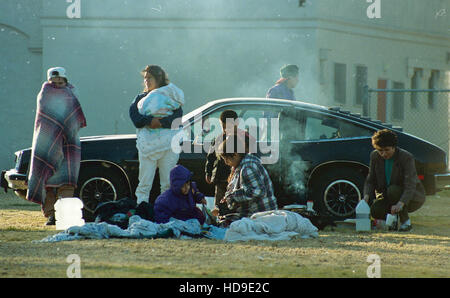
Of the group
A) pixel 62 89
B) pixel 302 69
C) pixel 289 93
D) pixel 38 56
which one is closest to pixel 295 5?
pixel 302 69

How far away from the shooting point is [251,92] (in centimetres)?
2153

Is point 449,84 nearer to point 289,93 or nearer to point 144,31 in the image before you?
point 144,31

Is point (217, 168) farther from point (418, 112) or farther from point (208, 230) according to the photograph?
point (418, 112)

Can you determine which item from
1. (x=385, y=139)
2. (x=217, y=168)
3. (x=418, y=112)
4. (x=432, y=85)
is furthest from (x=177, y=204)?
(x=432, y=85)

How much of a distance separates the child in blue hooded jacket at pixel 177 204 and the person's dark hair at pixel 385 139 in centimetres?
199

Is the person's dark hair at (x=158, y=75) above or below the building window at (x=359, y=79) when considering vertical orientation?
below

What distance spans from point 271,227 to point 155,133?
1967 millimetres

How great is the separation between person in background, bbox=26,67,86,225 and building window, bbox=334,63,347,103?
12.5 metres

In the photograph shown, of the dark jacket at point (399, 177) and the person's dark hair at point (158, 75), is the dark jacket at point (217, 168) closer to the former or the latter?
the person's dark hair at point (158, 75)

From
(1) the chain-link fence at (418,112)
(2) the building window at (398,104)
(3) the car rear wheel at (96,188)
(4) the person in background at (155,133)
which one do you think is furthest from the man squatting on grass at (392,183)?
(2) the building window at (398,104)

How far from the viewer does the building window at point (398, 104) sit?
2586 centimetres

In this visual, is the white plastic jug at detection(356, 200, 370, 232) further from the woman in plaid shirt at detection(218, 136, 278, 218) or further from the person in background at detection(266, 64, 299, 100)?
the person in background at detection(266, 64, 299, 100)

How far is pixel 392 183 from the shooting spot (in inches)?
404

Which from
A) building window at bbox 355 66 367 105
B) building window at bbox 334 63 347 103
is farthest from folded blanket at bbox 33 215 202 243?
building window at bbox 355 66 367 105
